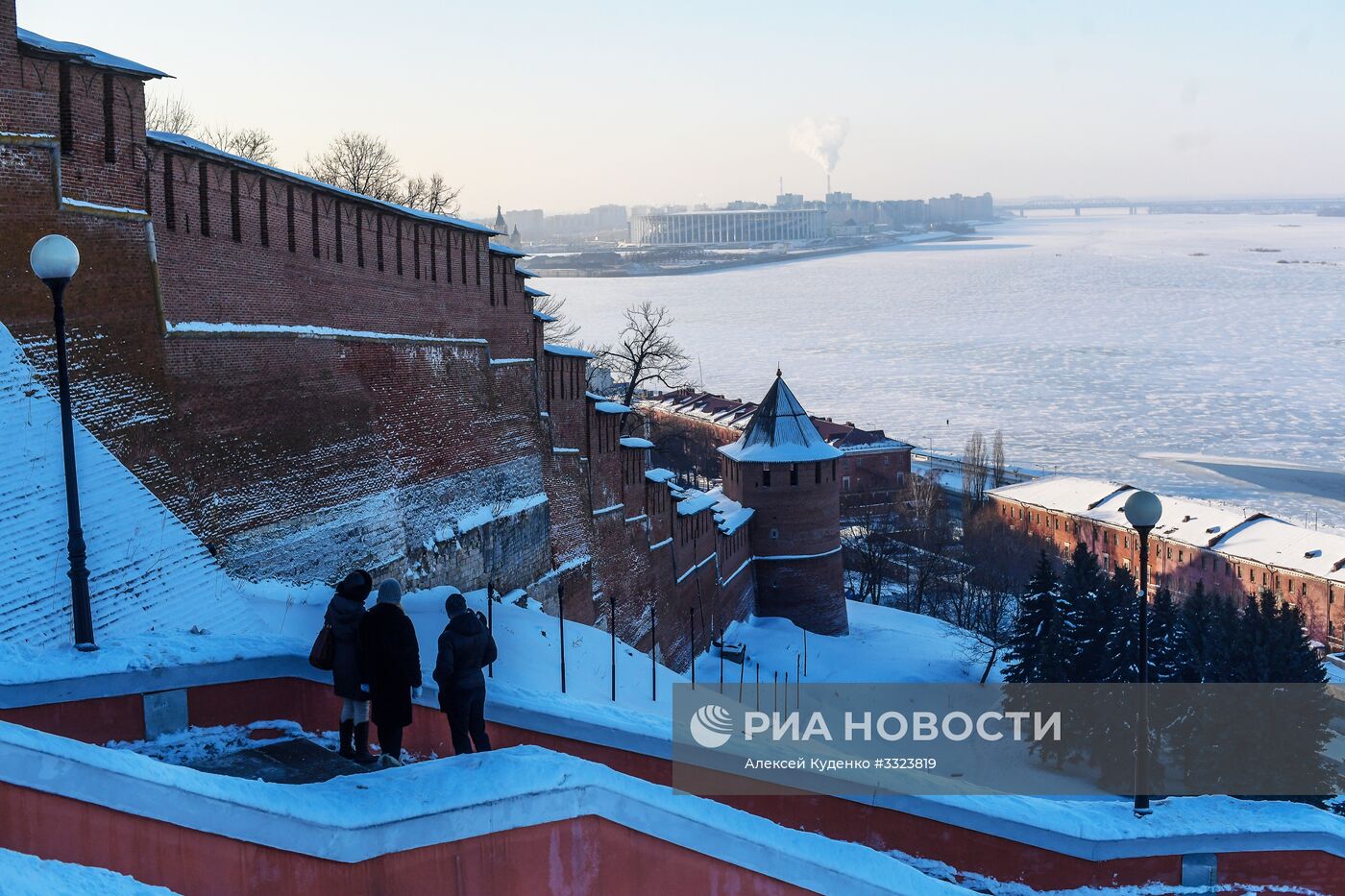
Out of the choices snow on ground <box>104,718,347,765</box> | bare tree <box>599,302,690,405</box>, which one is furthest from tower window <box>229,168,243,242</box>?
bare tree <box>599,302,690,405</box>

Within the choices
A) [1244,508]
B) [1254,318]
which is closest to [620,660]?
[1244,508]

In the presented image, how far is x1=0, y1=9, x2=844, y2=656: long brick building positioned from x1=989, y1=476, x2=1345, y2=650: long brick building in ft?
58.9

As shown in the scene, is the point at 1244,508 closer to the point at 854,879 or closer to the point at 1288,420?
the point at 1288,420

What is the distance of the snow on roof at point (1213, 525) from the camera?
32.4 metres

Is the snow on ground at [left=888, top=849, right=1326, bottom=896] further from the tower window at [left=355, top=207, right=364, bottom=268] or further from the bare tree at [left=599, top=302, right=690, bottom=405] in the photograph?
the bare tree at [left=599, top=302, right=690, bottom=405]

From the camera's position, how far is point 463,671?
530 centimetres

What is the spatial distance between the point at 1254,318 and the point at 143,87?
307ft

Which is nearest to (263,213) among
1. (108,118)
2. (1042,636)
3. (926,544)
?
(108,118)

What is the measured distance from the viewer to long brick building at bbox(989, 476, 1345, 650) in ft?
104

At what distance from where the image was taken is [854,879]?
4.91 m

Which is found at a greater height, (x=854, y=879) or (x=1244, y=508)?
(x=854, y=879)

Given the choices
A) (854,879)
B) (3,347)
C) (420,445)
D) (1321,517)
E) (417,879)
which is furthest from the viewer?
(1321,517)

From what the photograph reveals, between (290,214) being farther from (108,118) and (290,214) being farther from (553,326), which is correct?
(553,326)

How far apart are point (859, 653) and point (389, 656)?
1747 cm
